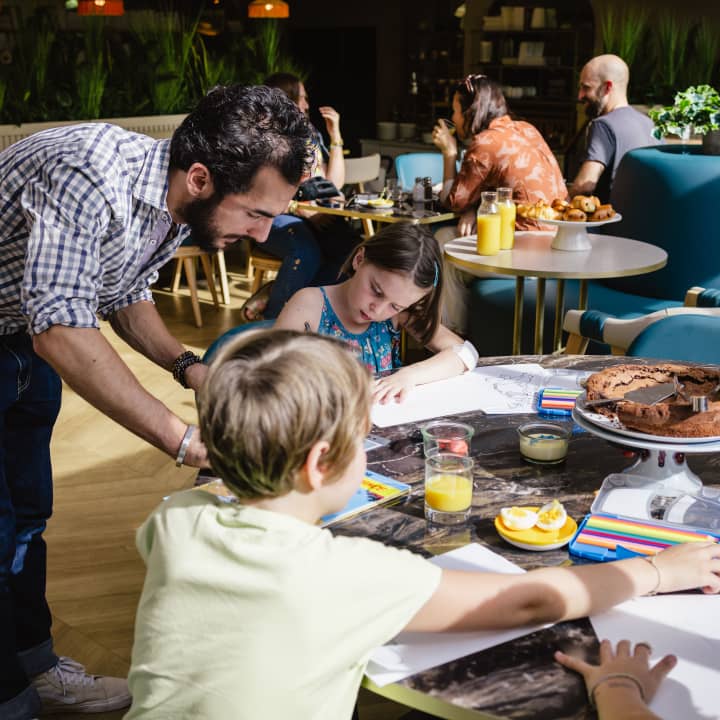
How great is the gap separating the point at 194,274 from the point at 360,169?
153 centimetres

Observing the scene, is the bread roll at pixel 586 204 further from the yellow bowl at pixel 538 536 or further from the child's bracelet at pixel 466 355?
the yellow bowl at pixel 538 536

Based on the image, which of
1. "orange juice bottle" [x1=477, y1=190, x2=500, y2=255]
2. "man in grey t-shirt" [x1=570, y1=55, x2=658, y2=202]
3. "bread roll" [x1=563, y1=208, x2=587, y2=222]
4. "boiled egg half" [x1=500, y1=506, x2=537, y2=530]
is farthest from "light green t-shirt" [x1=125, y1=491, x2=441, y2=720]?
"man in grey t-shirt" [x1=570, y1=55, x2=658, y2=202]

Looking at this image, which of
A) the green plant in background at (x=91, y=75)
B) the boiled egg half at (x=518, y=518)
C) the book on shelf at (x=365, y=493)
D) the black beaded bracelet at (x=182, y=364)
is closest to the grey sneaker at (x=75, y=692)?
the black beaded bracelet at (x=182, y=364)

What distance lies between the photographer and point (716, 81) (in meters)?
6.82

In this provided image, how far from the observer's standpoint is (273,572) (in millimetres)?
976

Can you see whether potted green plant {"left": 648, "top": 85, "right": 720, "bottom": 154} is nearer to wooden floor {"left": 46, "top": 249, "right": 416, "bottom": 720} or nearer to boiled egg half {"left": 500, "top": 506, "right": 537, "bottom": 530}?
wooden floor {"left": 46, "top": 249, "right": 416, "bottom": 720}

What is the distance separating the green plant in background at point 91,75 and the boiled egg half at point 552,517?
5.54 meters

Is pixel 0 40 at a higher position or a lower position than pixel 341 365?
higher

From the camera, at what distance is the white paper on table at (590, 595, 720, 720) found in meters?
1.00

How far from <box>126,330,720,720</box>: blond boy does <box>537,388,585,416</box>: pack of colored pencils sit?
31.6 inches

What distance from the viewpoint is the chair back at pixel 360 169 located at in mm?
6199

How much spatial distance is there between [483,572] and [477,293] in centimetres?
334

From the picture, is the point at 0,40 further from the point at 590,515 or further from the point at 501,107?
the point at 590,515

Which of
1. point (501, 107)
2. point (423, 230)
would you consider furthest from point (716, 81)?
point (423, 230)
